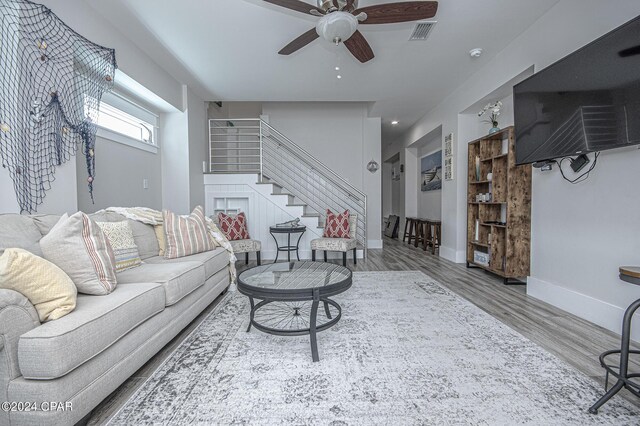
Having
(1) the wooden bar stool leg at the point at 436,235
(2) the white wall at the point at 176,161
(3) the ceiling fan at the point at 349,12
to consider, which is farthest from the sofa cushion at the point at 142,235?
(1) the wooden bar stool leg at the point at 436,235

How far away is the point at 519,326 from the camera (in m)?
2.25

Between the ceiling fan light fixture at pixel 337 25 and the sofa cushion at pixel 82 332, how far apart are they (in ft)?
7.43

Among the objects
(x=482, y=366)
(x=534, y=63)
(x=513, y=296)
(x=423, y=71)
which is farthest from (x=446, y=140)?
(x=482, y=366)

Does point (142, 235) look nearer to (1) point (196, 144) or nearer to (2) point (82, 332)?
(2) point (82, 332)

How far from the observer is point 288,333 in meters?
1.81

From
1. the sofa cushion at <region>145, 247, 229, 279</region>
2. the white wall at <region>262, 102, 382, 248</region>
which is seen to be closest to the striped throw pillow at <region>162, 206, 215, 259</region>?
the sofa cushion at <region>145, 247, 229, 279</region>

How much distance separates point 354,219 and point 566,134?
301 cm

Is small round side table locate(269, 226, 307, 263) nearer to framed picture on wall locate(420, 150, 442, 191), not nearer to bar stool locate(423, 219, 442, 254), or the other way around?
bar stool locate(423, 219, 442, 254)

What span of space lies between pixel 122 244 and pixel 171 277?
0.67m

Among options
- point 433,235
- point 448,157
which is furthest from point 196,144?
point 433,235

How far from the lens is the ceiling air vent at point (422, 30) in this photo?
2.78 m

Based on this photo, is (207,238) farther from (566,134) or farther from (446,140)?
(446,140)

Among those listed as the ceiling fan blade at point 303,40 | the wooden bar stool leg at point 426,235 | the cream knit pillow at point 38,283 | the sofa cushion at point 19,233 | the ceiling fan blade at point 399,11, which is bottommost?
the wooden bar stool leg at point 426,235

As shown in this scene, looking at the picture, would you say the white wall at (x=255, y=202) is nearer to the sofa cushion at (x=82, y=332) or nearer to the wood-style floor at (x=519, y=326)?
the wood-style floor at (x=519, y=326)
